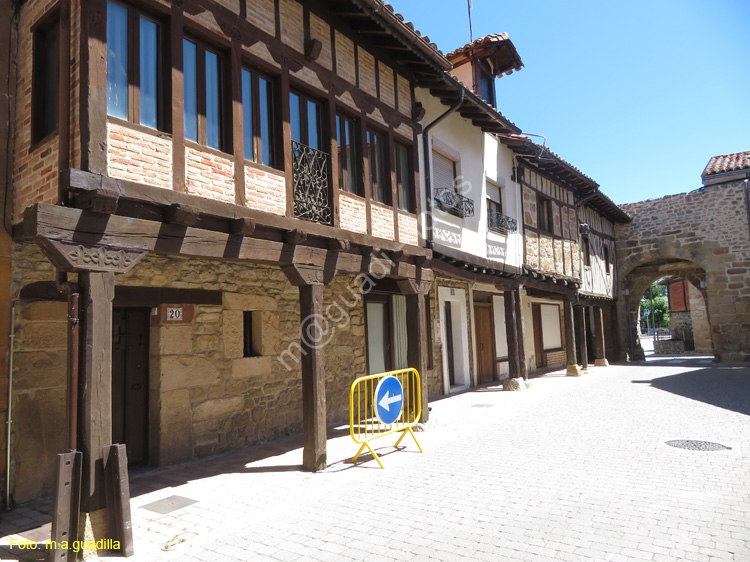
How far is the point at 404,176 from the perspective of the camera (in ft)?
28.3

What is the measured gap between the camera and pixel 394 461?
20.0 feet

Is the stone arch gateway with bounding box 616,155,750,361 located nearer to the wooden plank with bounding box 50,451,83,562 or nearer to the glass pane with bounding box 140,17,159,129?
the glass pane with bounding box 140,17,159,129

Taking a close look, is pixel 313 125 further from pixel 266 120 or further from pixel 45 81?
pixel 45 81

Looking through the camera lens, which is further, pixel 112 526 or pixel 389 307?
pixel 389 307

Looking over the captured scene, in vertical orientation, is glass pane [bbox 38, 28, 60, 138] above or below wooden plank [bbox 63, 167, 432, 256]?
above

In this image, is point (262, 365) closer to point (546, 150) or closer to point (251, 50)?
point (251, 50)

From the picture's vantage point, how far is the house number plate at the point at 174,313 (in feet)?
20.1

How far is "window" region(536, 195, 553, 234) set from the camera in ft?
48.8

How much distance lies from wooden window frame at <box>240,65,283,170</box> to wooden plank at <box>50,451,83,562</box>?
3.43 metres

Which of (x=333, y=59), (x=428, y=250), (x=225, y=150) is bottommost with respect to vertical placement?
(x=428, y=250)

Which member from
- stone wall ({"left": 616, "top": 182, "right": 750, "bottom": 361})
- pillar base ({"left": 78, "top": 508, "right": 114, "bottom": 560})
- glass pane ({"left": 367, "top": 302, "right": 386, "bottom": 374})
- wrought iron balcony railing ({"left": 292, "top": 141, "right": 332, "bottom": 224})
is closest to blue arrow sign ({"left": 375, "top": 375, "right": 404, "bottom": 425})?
wrought iron balcony railing ({"left": 292, "top": 141, "right": 332, "bottom": 224})

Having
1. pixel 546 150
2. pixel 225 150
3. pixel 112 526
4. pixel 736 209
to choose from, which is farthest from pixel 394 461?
pixel 736 209

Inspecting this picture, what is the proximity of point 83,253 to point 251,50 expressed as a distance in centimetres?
314

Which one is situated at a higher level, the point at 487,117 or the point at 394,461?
the point at 487,117
